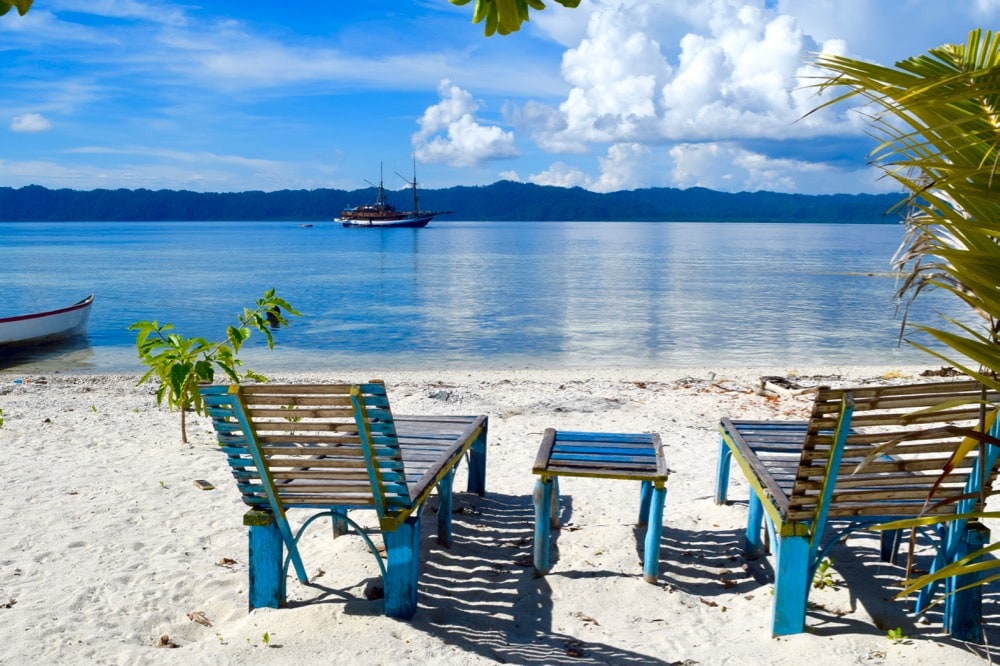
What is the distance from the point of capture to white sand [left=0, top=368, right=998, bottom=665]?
141 inches

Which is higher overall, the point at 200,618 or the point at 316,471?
the point at 316,471

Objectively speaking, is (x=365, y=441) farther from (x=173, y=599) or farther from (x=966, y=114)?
(x=966, y=114)

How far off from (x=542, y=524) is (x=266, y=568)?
4.68ft

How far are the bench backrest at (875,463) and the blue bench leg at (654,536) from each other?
2.73ft

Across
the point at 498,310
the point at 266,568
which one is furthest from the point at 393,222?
the point at 266,568

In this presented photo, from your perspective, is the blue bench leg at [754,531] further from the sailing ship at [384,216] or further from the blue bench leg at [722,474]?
the sailing ship at [384,216]

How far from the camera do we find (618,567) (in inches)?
182

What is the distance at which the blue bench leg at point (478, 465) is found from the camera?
6059 mm

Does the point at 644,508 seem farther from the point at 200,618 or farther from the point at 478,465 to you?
the point at 200,618

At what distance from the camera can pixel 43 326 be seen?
19.1 metres

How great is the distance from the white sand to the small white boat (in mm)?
12152

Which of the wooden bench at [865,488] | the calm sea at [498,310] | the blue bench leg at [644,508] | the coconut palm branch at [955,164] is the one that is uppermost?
the coconut palm branch at [955,164]

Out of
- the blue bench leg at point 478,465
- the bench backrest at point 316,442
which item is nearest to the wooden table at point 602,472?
the bench backrest at point 316,442

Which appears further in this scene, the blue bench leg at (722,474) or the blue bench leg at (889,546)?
the blue bench leg at (722,474)
